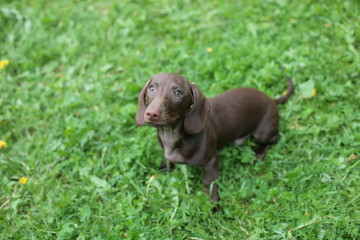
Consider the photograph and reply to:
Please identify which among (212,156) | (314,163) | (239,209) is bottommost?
(239,209)

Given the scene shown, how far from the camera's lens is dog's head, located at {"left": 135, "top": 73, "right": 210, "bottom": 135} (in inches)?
102

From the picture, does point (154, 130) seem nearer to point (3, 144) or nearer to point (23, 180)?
point (23, 180)

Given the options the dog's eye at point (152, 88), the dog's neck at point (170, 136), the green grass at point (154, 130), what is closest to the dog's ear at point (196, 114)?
the dog's neck at point (170, 136)

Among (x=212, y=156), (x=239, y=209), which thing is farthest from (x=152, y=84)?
(x=239, y=209)

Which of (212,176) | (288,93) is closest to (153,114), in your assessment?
(212,176)

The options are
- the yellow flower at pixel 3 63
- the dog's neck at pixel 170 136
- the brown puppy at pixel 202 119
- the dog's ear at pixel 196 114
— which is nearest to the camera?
the brown puppy at pixel 202 119

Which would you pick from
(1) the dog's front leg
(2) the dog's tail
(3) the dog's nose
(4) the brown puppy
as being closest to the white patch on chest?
(4) the brown puppy

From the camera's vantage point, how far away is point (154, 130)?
397 cm

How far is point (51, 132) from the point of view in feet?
13.7

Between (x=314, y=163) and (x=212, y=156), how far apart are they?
109cm

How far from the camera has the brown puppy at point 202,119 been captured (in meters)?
2.70

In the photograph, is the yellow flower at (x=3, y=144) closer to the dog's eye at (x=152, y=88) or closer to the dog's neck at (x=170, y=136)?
the dog's neck at (x=170, y=136)

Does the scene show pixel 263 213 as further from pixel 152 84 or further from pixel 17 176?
pixel 17 176

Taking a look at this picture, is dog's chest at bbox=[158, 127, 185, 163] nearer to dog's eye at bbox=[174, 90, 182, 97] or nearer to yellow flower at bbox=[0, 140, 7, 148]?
dog's eye at bbox=[174, 90, 182, 97]
